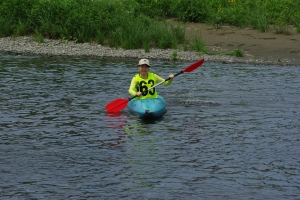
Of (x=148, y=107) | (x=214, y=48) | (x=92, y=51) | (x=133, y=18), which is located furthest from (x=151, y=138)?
(x=133, y=18)

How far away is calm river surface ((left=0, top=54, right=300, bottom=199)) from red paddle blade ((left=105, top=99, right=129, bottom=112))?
0.20 metres

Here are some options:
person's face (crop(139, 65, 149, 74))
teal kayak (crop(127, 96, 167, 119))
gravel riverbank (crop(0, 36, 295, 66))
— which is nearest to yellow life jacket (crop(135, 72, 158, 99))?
Result: person's face (crop(139, 65, 149, 74))

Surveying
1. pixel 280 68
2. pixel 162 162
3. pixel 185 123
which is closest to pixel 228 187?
pixel 162 162

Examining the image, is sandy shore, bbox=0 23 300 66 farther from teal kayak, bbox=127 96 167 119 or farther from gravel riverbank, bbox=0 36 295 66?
teal kayak, bbox=127 96 167 119

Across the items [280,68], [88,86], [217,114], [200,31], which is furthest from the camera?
[200,31]

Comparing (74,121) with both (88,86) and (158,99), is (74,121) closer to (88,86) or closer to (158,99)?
(158,99)

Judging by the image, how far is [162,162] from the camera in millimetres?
12500

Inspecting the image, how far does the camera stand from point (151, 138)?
14.5m

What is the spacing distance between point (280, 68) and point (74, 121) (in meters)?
10.7

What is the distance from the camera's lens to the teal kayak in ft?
53.7

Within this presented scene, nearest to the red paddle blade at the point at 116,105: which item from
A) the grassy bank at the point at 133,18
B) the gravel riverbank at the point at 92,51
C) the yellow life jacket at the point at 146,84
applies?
the yellow life jacket at the point at 146,84

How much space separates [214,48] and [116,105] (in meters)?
11.7

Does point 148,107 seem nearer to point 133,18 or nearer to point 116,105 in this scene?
point 116,105

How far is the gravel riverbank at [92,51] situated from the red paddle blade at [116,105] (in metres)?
9.70
